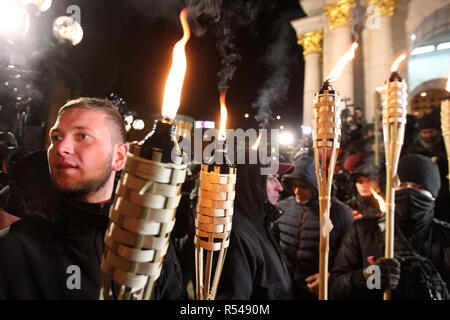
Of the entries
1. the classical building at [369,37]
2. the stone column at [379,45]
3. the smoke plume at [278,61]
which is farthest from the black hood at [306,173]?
the stone column at [379,45]

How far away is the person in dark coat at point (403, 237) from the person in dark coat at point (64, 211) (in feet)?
7.40

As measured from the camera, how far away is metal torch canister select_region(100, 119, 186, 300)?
0.75 m

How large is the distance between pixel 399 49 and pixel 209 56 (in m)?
11.4

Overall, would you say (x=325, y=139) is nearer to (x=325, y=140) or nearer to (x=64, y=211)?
(x=325, y=140)

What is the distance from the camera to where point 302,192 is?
12.4 ft

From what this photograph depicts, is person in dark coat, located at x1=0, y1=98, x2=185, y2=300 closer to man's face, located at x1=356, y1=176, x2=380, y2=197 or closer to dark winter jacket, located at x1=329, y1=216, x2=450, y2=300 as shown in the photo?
dark winter jacket, located at x1=329, y1=216, x2=450, y2=300

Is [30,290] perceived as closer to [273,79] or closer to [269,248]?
[269,248]

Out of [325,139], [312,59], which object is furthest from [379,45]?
[325,139]

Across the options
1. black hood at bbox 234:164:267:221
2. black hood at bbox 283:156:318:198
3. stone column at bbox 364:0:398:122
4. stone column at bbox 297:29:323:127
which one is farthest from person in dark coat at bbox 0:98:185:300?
stone column at bbox 297:29:323:127

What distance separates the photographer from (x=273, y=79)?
642 inches

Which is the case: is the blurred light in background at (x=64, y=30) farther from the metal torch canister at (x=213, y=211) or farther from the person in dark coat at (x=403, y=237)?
the person in dark coat at (x=403, y=237)

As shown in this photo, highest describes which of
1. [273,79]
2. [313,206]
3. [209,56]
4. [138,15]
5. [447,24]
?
[447,24]

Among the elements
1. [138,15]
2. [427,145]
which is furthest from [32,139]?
[427,145]

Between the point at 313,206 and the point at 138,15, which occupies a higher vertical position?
the point at 138,15
